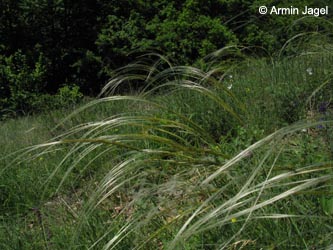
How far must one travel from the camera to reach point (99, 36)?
392 inches

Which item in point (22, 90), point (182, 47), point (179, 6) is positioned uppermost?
point (179, 6)

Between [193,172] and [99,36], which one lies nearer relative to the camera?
[193,172]

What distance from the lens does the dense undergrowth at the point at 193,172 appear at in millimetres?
2078

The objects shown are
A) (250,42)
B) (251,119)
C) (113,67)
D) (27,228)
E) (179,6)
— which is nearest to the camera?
(27,228)

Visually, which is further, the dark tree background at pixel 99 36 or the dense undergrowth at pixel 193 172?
the dark tree background at pixel 99 36

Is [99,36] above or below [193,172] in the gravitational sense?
above

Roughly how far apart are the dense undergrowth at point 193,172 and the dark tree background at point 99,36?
3314mm

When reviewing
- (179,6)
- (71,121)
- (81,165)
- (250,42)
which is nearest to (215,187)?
(81,165)

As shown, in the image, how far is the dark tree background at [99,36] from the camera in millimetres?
8425

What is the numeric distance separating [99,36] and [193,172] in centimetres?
772

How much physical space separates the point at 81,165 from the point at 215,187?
5.39 ft

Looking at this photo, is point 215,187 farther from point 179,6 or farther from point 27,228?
point 179,6

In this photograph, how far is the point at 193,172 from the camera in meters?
2.54

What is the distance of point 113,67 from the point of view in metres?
10.2
